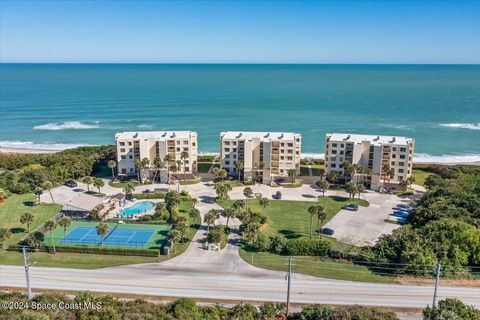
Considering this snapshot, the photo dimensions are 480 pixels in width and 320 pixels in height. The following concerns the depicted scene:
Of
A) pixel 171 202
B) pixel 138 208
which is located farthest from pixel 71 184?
pixel 171 202

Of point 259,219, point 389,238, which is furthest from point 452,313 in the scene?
point 259,219

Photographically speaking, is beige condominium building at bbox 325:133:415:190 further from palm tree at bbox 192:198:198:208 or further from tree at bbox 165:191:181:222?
tree at bbox 165:191:181:222

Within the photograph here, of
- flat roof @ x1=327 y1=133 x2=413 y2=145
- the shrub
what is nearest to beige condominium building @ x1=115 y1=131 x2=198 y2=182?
flat roof @ x1=327 y1=133 x2=413 y2=145

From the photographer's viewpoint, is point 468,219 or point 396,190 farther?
point 396,190

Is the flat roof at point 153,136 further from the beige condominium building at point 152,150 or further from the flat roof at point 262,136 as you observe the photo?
the flat roof at point 262,136

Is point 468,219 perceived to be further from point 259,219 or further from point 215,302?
point 215,302

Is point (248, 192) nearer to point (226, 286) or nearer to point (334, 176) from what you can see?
point (334, 176)

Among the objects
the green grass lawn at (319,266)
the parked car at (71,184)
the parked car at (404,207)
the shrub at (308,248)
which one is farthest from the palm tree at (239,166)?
the parked car at (71,184)
